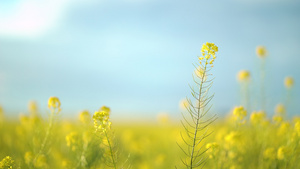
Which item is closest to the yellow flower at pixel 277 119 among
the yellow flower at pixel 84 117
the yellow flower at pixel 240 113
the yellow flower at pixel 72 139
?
the yellow flower at pixel 240 113

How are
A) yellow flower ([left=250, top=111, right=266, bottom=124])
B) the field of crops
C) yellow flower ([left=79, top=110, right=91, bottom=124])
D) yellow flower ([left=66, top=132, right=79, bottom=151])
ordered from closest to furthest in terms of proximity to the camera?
1. the field of crops
2. yellow flower ([left=66, top=132, right=79, bottom=151])
3. yellow flower ([left=79, top=110, right=91, bottom=124])
4. yellow flower ([left=250, top=111, right=266, bottom=124])

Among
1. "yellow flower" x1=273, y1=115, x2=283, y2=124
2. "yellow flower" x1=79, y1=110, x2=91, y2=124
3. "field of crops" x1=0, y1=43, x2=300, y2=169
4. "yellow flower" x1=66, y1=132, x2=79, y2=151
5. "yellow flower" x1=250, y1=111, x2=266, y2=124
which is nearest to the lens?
"field of crops" x1=0, y1=43, x2=300, y2=169

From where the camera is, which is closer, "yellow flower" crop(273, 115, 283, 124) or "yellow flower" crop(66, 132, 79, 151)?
"yellow flower" crop(66, 132, 79, 151)

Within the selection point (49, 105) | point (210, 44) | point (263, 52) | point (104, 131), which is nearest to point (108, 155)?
point (104, 131)

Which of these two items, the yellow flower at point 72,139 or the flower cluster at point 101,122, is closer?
the flower cluster at point 101,122

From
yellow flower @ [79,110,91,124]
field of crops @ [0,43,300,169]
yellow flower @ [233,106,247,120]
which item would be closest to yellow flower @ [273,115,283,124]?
field of crops @ [0,43,300,169]

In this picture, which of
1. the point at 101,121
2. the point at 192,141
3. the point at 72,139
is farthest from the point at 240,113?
the point at 72,139

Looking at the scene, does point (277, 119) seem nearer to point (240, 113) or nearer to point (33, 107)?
point (240, 113)

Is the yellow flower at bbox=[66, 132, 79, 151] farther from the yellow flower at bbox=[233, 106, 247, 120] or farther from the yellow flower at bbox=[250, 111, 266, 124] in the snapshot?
the yellow flower at bbox=[250, 111, 266, 124]

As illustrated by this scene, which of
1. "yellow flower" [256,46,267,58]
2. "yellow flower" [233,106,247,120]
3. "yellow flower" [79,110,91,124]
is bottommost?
"yellow flower" [79,110,91,124]

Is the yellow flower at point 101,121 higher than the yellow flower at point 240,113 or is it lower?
lower

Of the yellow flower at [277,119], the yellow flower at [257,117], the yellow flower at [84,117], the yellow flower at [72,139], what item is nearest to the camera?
the yellow flower at [72,139]

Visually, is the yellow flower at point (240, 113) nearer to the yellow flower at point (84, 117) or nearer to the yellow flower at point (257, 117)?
the yellow flower at point (257, 117)

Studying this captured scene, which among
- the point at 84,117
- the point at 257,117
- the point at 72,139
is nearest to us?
the point at 72,139
